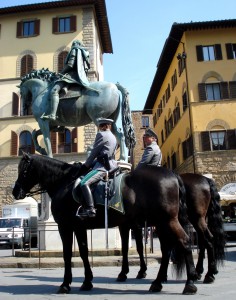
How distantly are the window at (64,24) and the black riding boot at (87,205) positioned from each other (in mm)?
33335

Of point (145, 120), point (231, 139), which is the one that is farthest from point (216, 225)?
point (145, 120)

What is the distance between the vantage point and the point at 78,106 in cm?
1002

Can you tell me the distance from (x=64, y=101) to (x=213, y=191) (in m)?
5.13

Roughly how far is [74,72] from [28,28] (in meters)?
29.3

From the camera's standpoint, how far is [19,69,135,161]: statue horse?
998 cm

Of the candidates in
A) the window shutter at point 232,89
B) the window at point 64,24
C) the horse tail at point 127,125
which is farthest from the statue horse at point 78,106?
the window at point 64,24

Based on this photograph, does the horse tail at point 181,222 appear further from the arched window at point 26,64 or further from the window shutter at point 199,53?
the arched window at point 26,64

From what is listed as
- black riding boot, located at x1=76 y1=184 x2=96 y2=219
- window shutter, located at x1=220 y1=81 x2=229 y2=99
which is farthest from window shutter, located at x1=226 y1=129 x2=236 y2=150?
black riding boot, located at x1=76 y1=184 x2=96 y2=219

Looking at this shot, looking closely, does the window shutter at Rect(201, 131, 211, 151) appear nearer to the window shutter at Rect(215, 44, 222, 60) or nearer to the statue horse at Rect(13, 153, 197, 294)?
the window shutter at Rect(215, 44, 222, 60)

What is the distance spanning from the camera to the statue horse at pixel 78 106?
9.98m

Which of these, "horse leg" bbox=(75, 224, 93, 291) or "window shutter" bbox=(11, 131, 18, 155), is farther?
"window shutter" bbox=(11, 131, 18, 155)

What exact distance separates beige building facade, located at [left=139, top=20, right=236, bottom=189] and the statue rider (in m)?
20.6

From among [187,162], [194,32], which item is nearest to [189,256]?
[187,162]

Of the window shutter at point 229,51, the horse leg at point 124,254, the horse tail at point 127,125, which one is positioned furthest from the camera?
the window shutter at point 229,51
